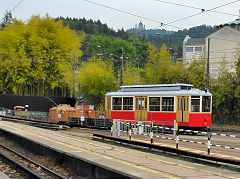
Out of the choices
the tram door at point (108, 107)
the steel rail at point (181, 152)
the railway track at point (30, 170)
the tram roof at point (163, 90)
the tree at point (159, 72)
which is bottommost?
the railway track at point (30, 170)

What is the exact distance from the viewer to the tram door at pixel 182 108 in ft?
91.9

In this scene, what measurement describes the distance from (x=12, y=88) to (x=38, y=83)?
3946 mm

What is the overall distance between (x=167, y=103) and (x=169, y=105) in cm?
22

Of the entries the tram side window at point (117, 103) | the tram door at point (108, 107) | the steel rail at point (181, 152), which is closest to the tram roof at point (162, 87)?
the tram side window at point (117, 103)

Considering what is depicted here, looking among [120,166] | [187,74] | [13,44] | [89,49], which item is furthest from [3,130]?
[89,49]

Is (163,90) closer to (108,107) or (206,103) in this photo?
(206,103)

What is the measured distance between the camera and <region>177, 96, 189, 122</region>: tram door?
28.0 meters

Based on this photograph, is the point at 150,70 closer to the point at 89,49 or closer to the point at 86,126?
the point at 86,126

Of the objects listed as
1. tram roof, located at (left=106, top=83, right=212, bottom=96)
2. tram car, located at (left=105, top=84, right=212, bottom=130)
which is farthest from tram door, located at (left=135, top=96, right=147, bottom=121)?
tram roof, located at (left=106, top=83, right=212, bottom=96)

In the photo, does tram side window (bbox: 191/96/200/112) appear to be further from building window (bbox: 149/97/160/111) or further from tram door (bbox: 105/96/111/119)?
tram door (bbox: 105/96/111/119)

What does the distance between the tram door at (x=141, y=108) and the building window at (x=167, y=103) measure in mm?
1710

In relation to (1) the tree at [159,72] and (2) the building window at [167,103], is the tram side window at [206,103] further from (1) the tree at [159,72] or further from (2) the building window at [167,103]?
(1) the tree at [159,72]

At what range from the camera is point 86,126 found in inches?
1430

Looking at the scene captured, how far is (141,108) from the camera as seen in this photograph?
3061 cm
